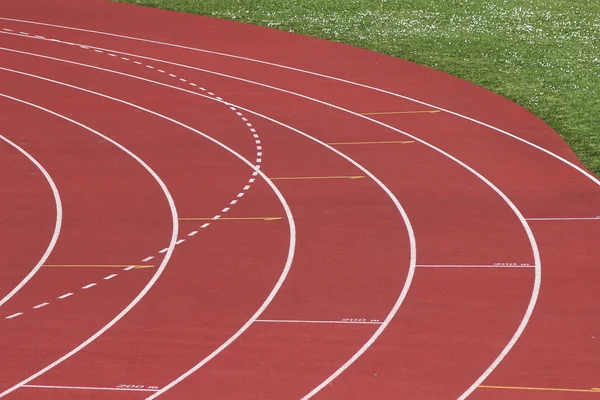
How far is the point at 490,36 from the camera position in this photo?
18.3 metres

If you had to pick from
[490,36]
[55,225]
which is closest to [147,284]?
[55,225]

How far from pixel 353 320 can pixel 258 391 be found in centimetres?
133

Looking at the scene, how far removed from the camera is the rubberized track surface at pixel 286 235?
785 centimetres

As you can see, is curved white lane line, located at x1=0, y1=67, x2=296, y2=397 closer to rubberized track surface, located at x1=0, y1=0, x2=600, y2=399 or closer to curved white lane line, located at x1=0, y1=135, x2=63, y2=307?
rubberized track surface, located at x1=0, y1=0, x2=600, y2=399

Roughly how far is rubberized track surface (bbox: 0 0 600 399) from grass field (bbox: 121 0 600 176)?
0.52 meters

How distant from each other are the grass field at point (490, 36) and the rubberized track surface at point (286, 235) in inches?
20.6

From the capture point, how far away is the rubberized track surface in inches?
309

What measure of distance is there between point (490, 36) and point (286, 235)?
29.7 feet

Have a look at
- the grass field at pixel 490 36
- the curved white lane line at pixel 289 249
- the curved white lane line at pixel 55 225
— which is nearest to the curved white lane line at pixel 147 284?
the curved white lane line at pixel 289 249

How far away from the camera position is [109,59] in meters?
16.9

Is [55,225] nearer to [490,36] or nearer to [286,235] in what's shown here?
[286,235]

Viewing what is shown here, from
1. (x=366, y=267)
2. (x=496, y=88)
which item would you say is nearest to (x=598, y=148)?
(x=496, y=88)

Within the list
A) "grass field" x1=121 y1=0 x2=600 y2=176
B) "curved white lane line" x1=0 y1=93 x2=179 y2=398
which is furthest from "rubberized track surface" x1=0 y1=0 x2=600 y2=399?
"grass field" x1=121 y1=0 x2=600 y2=176

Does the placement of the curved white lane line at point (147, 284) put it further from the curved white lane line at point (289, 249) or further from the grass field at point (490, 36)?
the grass field at point (490, 36)
